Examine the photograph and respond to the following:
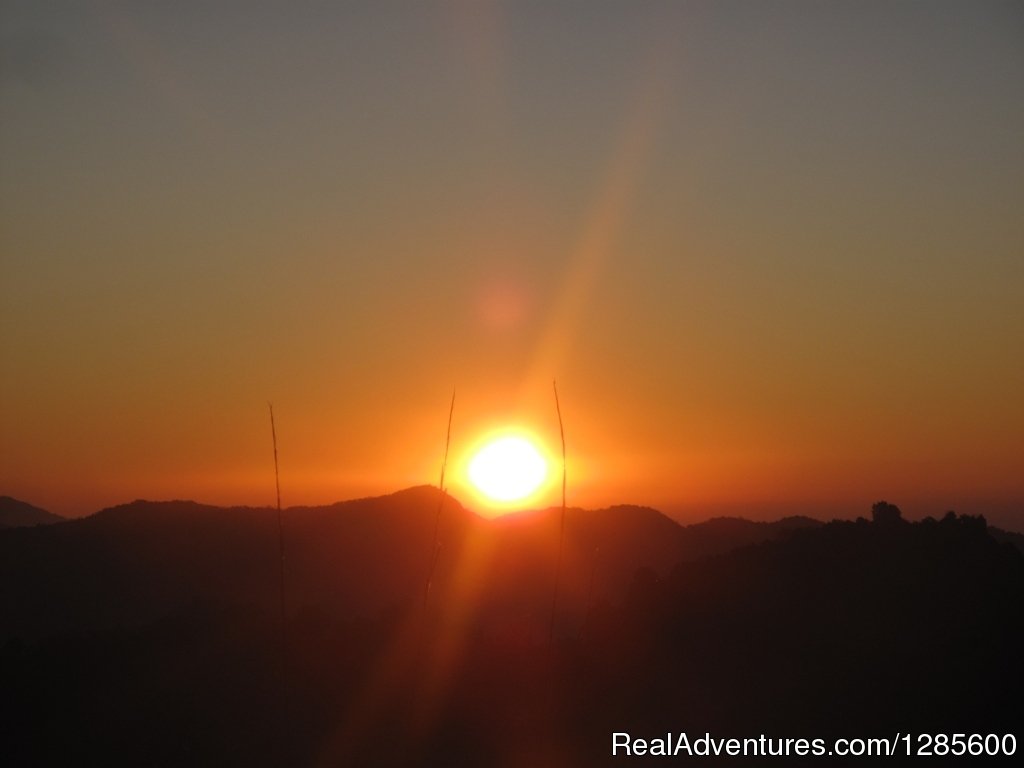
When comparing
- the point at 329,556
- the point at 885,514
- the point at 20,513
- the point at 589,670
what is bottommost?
the point at 589,670

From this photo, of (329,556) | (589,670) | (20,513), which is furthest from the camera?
(20,513)

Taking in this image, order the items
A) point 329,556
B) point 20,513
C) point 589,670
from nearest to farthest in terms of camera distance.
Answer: point 589,670 → point 329,556 → point 20,513

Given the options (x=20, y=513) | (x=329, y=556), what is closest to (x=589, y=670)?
(x=329, y=556)

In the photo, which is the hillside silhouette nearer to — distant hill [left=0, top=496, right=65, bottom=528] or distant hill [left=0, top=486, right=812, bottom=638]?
distant hill [left=0, top=486, right=812, bottom=638]

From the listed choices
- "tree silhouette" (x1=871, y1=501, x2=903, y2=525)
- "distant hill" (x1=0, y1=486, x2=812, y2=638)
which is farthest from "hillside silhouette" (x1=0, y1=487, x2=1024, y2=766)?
"distant hill" (x1=0, y1=486, x2=812, y2=638)

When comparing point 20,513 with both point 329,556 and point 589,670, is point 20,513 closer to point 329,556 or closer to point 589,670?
point 329,556

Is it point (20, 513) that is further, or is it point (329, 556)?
point (20, 513)

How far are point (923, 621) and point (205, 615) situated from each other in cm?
1674

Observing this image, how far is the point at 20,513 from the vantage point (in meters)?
107

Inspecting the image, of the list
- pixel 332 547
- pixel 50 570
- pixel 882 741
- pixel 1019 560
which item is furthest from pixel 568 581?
pixel 882 741

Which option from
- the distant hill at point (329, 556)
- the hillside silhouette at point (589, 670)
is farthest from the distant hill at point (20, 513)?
the hillside silhouette at point (589, 670)

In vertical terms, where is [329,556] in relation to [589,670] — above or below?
above

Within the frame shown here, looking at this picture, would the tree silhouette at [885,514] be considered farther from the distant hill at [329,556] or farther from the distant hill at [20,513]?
the distant hill at [20,513]

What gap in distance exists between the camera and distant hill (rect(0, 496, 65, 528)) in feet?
331
